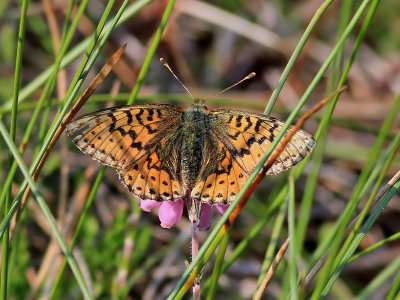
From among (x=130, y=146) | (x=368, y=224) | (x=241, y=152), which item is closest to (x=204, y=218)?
(x=241, y=152)

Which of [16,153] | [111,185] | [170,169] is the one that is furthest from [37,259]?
[16,153]

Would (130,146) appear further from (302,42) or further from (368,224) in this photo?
(368,224)

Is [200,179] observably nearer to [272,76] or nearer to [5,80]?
[5,80]

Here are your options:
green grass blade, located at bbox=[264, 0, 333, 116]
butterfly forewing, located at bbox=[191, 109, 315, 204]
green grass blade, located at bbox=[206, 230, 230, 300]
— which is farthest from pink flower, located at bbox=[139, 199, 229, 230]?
green grass blade, located at bbox=[264, 0, 333, 116]

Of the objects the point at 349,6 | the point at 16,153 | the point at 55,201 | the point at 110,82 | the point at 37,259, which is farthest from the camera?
the point at 110,82

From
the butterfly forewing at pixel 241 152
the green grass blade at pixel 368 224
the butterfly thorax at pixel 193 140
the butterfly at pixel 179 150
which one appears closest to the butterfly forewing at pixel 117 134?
the butterfly at pixel 179 150

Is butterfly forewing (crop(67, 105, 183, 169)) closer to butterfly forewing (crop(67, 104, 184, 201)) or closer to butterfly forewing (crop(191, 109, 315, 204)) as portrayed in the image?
butterfly forewing (crop(67, 104, 184, 201))

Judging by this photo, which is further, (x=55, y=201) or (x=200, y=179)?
(x=55, y=201)
